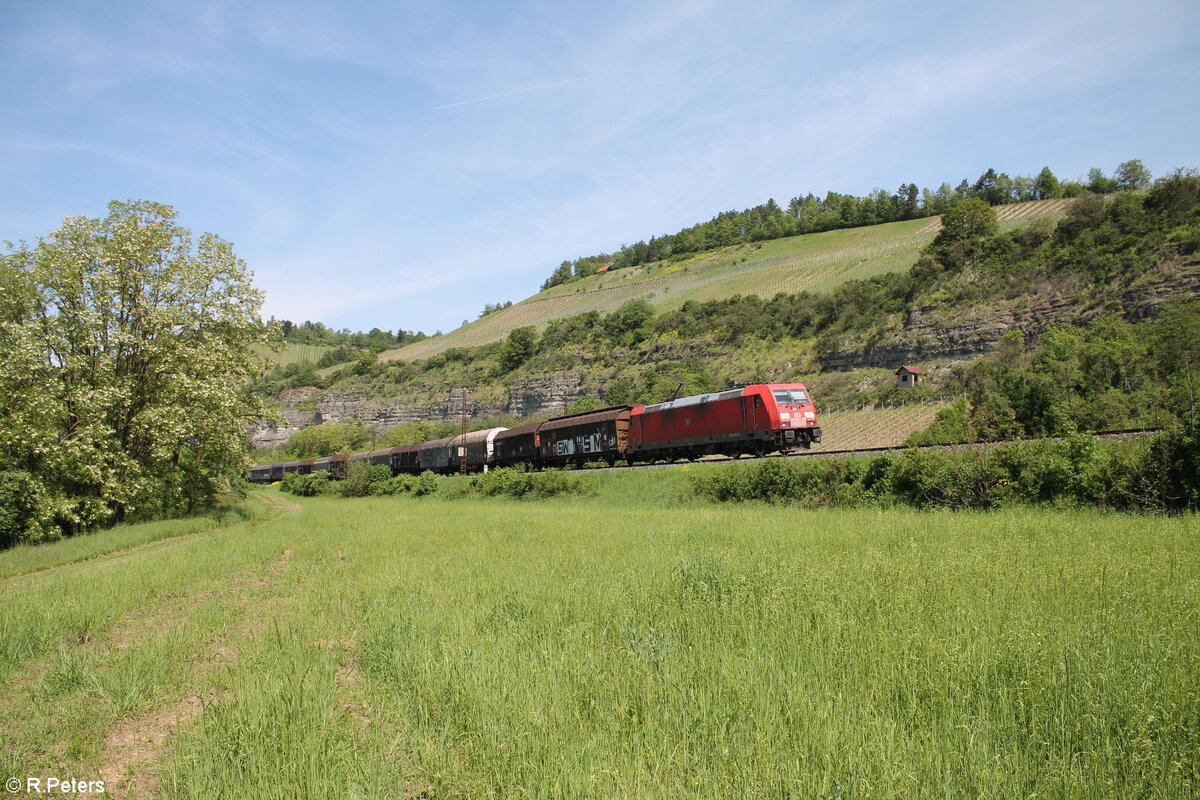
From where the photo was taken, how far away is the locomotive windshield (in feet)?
90.7

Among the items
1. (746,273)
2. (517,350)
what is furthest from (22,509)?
(746,273)

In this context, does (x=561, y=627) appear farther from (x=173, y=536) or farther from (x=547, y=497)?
(x=547, y=497)

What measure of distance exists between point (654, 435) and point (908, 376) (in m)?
24.2

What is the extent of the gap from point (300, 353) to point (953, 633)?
179m

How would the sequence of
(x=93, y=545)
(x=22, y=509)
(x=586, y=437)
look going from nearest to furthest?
(x=93, y=545), (x=22, y=509), (x=586, y=437)

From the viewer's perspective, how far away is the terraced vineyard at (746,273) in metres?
79.4

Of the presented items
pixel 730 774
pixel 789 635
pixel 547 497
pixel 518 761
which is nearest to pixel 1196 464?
pixel 789 635

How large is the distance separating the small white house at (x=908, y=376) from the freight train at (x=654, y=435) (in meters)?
19.0

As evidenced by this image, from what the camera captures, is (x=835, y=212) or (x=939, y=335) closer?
(x=939, y=335)

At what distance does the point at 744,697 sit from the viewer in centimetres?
456

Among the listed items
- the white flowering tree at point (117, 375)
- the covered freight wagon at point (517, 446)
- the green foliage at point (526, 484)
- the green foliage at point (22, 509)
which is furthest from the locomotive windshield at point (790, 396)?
the green foliage at point (22, 509)

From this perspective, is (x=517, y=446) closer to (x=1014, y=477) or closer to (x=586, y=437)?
(x=586, y=437)

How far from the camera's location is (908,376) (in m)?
45.8

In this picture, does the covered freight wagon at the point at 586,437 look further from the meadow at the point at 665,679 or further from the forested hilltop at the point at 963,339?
the meadow at the point at 665,679
